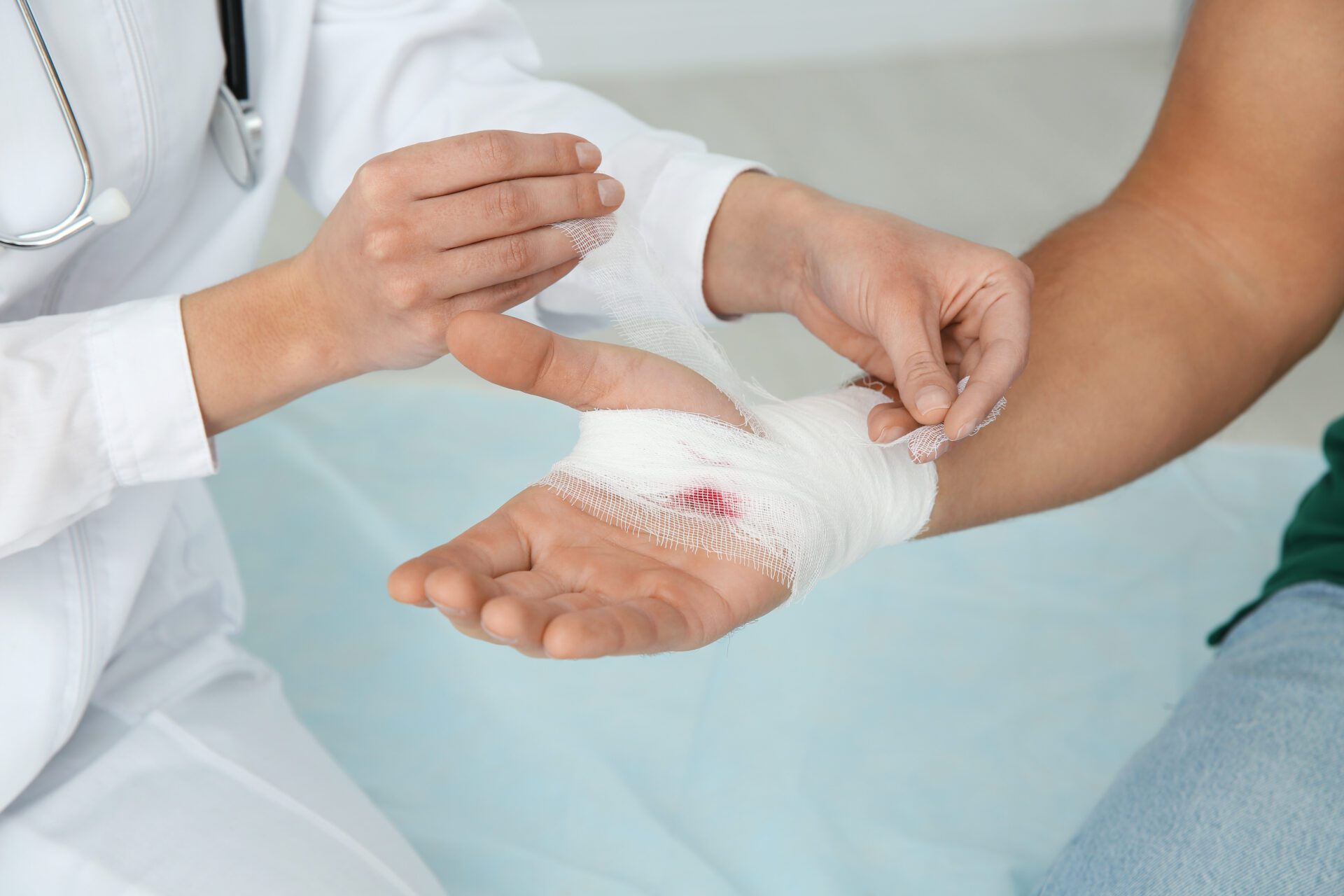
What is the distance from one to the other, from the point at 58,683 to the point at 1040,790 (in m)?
0.87

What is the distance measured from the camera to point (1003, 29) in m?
3.42

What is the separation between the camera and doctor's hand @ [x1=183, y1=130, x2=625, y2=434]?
2.40ft

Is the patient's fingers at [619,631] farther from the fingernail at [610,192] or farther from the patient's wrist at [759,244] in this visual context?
the patient's wrist at [759,244]

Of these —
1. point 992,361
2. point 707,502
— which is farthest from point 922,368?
point 707,502

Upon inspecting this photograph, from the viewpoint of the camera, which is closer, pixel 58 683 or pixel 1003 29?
pixel 58 683

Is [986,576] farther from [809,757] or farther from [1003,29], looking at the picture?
[1003,29]

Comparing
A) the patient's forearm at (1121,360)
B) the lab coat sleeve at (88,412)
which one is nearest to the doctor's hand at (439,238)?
the lab coat sleeve at (88,412)

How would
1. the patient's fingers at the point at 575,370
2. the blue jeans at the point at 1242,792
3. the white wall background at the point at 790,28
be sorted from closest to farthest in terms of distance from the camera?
the patient's fingers at the point at 575,370 → the blue jeans at the point at 1242,792 → the white wall background at the point at 790,28

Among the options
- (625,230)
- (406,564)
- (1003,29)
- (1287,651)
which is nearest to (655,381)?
(625,230)

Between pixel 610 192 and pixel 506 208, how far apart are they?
9 centimetres

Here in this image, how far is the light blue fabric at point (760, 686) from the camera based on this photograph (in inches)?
42.5

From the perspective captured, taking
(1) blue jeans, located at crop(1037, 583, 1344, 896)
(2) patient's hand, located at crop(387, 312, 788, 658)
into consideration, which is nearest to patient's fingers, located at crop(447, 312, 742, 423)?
(2) patient's hand, located at crop(387, 312, 788, 658)

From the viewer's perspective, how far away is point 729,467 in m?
0.81

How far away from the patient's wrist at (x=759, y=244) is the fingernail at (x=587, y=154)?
21 cm
